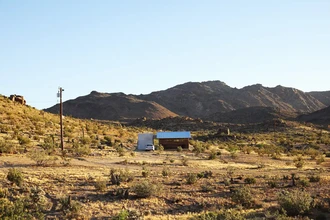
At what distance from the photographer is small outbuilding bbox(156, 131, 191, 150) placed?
5122 centimetres

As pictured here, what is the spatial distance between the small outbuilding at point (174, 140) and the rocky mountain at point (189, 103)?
3350 inches

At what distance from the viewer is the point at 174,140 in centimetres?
5178

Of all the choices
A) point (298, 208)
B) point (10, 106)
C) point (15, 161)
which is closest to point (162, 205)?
point (298, 208)

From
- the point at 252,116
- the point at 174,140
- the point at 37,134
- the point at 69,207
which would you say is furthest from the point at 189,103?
the point at 69,207

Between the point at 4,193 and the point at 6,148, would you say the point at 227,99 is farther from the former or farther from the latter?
the point at 4,193

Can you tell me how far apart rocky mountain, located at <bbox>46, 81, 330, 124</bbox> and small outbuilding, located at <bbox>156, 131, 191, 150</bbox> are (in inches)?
3350

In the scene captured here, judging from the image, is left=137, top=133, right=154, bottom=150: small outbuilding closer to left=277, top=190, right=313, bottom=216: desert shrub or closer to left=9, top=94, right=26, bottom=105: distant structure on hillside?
left=9, top=94, right=26, bottom=105: distant structure on hillside

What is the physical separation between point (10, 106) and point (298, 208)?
49573 mm

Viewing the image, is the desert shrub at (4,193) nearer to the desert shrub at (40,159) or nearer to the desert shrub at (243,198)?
the desert shrub at (40,159)

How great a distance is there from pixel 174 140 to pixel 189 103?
123995 millimetres

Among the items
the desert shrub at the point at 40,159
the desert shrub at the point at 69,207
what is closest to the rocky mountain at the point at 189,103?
the desert shrub at the point at 40,159

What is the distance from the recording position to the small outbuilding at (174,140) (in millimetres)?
51219

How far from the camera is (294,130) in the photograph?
8588cm

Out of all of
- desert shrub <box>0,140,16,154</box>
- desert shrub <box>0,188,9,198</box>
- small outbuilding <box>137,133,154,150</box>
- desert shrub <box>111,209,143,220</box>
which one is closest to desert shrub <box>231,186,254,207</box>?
desert shrub <box>111,209,143,220</box>
